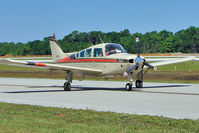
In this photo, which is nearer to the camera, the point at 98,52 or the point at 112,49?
the point at 112,49

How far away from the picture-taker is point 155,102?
13766mm

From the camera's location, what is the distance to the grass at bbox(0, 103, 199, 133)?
830cm

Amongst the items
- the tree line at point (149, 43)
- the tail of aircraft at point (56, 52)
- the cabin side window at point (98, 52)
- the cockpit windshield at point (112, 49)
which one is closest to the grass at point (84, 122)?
the cockpit windshield at point (112, 49)

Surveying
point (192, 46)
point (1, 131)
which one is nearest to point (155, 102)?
point (1, 131)

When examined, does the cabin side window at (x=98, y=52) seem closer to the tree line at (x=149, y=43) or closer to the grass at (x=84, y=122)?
the grass at (x=84, y=122)

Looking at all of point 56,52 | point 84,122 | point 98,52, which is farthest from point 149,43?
point 84,122

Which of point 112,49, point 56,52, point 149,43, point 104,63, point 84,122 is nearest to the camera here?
point 84,122

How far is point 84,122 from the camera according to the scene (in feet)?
30.8

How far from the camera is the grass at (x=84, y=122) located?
8.30 meters

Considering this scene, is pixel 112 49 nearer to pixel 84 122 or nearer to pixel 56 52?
pixel 56 52

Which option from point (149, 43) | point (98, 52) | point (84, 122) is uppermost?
point (149, 43)

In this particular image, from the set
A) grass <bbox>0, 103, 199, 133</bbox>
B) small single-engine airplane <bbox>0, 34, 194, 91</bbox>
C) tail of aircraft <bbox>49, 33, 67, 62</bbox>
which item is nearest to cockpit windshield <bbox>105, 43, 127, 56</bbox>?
small single-engine airplane <bbox>0, 34, 194, 91</bbox>

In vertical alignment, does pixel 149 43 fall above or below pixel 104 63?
above

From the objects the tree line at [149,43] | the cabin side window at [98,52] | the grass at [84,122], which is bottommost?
the grass at [84,122]
